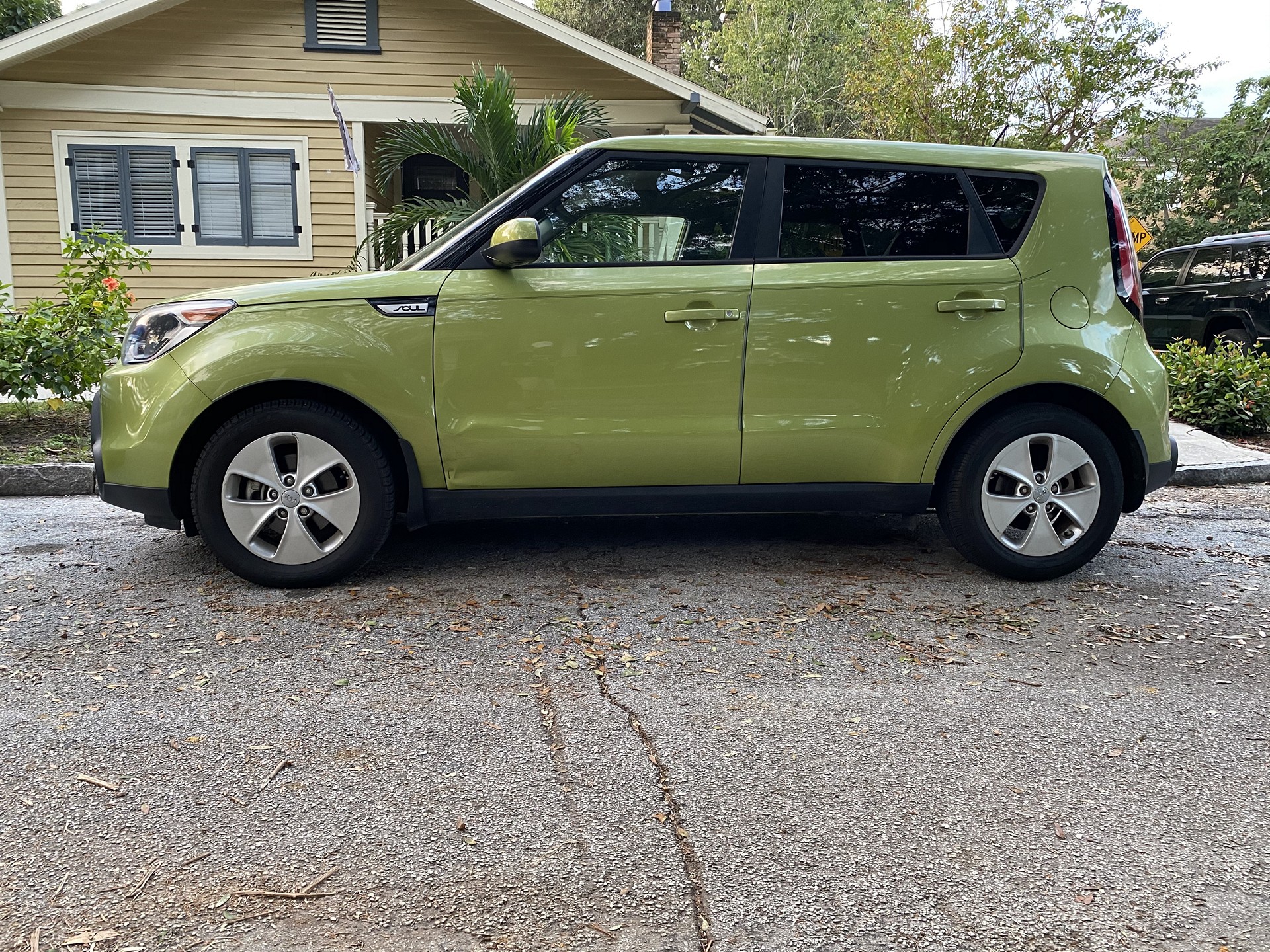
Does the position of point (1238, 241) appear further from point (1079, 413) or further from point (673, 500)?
point (673, 500)

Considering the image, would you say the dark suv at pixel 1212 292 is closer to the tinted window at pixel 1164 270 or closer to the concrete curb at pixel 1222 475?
the tinted window at pixel 1164 270

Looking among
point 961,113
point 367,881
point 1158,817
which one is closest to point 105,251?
point 367,881

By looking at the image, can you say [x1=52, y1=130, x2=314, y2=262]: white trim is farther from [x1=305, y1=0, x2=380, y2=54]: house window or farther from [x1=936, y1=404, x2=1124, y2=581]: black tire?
[x1=936, y1=404, x2=1124, y2=581]: black tire

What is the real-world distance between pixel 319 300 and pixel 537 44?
1078 cm

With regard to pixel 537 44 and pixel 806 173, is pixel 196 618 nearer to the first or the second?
pixel 806 173

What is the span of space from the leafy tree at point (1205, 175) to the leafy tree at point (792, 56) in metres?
13.8

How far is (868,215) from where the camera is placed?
428cm

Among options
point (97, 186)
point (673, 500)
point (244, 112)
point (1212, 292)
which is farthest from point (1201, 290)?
point (97, 186)

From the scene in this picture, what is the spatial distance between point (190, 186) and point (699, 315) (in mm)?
11412

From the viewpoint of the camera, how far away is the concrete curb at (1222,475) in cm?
726

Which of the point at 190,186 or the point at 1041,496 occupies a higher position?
the point at 190,186

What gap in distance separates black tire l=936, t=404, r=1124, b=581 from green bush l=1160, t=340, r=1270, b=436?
17.6 ft

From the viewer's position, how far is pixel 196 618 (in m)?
3.87

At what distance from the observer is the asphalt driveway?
2.07m
